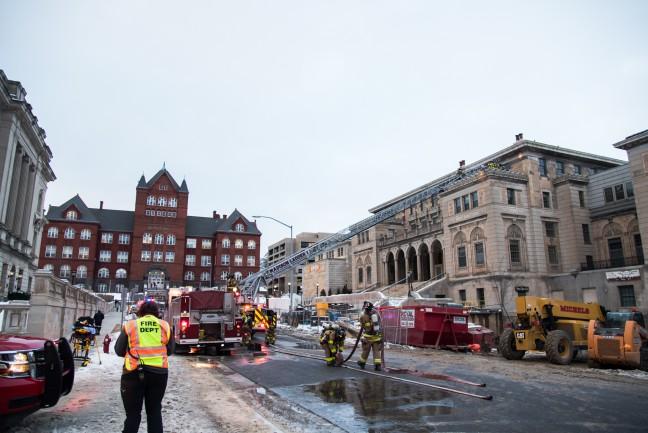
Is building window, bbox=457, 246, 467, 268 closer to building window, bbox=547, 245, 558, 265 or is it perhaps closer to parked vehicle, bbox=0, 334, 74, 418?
building window, bbox=547, 245, 558, 265

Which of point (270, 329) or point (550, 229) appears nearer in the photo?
point (270, 329)

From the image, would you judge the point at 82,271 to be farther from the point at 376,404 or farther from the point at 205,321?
the point at 376,404

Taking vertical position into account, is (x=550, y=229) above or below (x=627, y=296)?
above

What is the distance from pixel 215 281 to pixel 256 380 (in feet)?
254

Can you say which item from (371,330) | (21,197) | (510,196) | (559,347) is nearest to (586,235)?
(510,196)

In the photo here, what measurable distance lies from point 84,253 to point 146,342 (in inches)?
3303

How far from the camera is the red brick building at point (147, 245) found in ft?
259

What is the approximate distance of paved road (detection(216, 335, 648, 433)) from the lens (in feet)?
22.3

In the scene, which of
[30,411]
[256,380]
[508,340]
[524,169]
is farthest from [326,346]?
[524,169]

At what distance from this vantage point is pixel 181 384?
1024 centimetres

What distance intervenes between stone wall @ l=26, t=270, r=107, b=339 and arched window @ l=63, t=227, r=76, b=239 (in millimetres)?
66324

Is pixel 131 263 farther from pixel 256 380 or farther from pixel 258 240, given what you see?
pixel 256 380

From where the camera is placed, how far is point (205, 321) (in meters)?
18.3

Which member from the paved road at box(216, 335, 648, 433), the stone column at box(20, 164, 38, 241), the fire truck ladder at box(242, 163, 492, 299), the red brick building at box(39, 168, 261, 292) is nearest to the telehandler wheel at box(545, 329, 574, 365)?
the paved road at box(216, 335, 648, 433)
